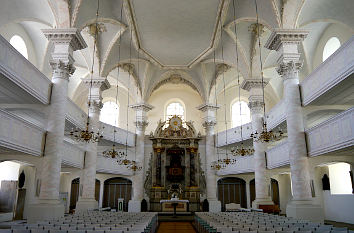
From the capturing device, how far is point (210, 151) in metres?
24.9

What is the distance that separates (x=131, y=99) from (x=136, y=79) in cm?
384

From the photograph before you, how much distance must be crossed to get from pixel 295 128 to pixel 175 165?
13.9 meters

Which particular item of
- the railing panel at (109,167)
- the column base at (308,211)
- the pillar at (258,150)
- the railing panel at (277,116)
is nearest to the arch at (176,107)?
the railing panel at (109,167)

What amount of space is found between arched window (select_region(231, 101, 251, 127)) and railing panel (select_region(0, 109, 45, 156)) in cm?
1799

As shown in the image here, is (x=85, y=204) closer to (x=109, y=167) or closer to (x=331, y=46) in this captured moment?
(x=109, y=167)

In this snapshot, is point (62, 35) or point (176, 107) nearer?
point (62, 35)

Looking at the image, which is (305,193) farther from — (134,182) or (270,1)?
(134,182)

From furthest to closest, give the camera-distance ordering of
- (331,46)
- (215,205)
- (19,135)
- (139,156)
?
(139,156) < (215,205) < (331,46) < (19,135)

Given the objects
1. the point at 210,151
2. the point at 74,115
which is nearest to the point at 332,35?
the point at 210,151

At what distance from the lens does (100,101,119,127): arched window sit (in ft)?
88.8

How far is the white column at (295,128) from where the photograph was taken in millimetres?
12324

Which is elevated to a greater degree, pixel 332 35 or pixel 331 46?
pixel 332 35

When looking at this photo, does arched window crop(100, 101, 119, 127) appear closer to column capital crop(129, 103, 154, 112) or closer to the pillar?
column capital crop(129, 103, 154, 112)

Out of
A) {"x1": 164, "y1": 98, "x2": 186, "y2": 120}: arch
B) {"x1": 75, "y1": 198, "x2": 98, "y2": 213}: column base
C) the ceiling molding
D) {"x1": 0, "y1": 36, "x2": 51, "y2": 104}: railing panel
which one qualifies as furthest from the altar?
{"x1": 0, "y1": 36, "x2": 51, "y2": 104}: railing panel
